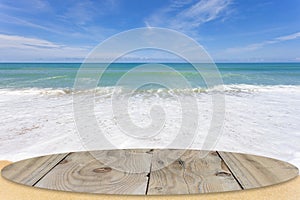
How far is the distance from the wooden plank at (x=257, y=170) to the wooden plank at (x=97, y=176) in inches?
15.6

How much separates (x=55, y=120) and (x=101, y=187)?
3.66 meters

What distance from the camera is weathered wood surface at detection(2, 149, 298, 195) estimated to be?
1051 millimetres

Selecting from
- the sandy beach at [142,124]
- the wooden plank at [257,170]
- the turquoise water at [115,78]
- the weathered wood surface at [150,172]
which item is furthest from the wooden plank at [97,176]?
the turquoise water at [115,78]

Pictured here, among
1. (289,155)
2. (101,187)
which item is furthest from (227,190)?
(289,155)

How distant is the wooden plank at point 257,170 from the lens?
111cm

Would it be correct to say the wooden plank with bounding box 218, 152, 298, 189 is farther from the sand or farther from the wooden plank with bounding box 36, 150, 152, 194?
the wooden plank with bounding box 36, 150, 152, 194

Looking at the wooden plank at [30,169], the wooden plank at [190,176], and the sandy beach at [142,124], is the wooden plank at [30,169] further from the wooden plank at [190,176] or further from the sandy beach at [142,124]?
the sandy beach at [142,124]

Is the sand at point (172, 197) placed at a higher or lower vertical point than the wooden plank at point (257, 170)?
lower

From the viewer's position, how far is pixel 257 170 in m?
1.22

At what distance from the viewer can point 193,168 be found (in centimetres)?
125

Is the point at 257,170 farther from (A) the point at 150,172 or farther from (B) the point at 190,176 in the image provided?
(A) the point at 150,172

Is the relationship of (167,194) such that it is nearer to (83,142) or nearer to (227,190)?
(227,190)

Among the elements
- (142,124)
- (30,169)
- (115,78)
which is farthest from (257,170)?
(115,78)

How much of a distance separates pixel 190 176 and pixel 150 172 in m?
0.17
